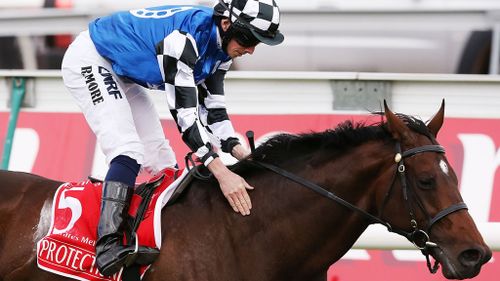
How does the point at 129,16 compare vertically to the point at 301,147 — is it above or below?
above

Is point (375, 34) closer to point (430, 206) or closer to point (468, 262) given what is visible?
point (430, 206)

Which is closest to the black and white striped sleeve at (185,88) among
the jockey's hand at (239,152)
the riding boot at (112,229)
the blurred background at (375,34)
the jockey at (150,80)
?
the jockey at (150,80)

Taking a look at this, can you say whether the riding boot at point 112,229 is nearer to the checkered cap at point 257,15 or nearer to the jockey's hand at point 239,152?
the jockey's hand at point 239,152

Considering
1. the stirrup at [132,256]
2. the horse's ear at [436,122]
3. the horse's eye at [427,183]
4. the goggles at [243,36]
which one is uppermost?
the goggles at [243,36]

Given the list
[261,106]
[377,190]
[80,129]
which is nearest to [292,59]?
[261,106]

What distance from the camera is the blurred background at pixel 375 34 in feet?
23.7

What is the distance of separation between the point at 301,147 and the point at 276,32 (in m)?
0.54

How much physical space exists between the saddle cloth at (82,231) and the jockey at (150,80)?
0.31 feet

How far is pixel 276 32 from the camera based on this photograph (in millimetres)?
4309

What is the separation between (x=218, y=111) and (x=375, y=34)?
2.86 meters

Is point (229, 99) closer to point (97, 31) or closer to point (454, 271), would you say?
point (97, 31)

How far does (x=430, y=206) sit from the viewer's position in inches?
154

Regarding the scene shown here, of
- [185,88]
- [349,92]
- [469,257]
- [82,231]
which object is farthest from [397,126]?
[349,92]

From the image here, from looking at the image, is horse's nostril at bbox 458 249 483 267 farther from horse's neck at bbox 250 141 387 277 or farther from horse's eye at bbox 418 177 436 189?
horse's neck at bbox 250 141 387 277
